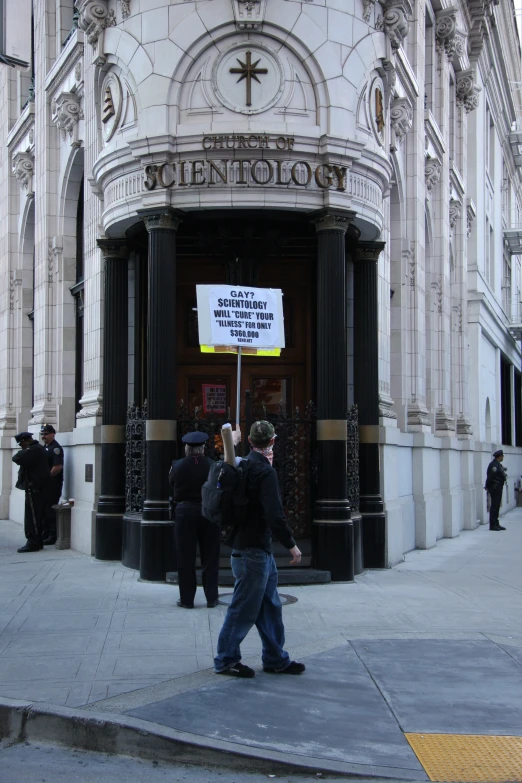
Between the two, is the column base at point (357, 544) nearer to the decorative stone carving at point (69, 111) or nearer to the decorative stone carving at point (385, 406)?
the decorative stone carving at point (385, 406)

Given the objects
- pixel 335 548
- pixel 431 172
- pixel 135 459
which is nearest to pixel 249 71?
pixel 135 459

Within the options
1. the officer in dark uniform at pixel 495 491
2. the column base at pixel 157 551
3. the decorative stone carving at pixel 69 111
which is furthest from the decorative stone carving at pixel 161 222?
the officer in dark uniform at pixel 495 491

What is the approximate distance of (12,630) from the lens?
29.1 ft

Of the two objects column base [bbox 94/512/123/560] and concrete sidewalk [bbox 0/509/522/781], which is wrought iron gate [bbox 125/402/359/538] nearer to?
column base [bbox 94/512/123/560]

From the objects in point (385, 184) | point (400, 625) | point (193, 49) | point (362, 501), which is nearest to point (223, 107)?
point (193, 49)

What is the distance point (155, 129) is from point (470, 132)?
688 inches

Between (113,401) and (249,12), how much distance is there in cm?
533

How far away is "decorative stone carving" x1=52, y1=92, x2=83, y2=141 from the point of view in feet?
52.2

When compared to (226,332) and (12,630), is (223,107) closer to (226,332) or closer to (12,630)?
(226,332)

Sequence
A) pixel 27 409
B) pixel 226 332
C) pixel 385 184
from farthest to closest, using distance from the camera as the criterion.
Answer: pixel 27 409 → pixel 385 184 → pixel 226 332

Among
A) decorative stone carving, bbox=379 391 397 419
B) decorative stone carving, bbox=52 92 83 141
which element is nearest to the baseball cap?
decorative stone carving, bbox=379 391 397 419

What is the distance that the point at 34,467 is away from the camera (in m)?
15.1

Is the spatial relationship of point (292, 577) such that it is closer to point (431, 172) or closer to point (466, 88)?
point (431, 172)

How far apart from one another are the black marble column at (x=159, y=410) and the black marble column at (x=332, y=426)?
1792mm
